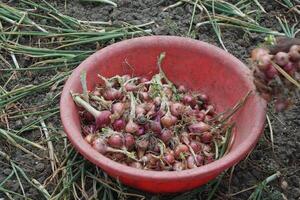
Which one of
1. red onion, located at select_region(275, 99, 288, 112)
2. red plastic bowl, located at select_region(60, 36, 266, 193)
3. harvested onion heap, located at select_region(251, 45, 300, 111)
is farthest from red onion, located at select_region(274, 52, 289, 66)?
red plastic bowl, located at select_region(60, 36, 266, 193)

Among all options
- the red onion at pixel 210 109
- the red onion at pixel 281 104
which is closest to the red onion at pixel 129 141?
the red onion at pixel 210 109

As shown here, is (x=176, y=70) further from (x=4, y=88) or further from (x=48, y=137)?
(x=4, y=88)

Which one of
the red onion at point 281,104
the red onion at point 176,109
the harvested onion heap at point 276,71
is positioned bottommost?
the red onion at point 176,109

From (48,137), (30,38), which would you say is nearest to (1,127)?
(48,137)

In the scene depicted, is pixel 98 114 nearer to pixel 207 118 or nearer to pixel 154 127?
pixel 154 127

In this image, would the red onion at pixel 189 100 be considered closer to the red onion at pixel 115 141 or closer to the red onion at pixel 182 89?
the red onion at pixel 182 89

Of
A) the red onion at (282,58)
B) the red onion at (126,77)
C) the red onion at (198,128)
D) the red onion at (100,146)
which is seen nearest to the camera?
the red onion at (282,58)

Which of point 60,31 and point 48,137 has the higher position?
point 60,31
